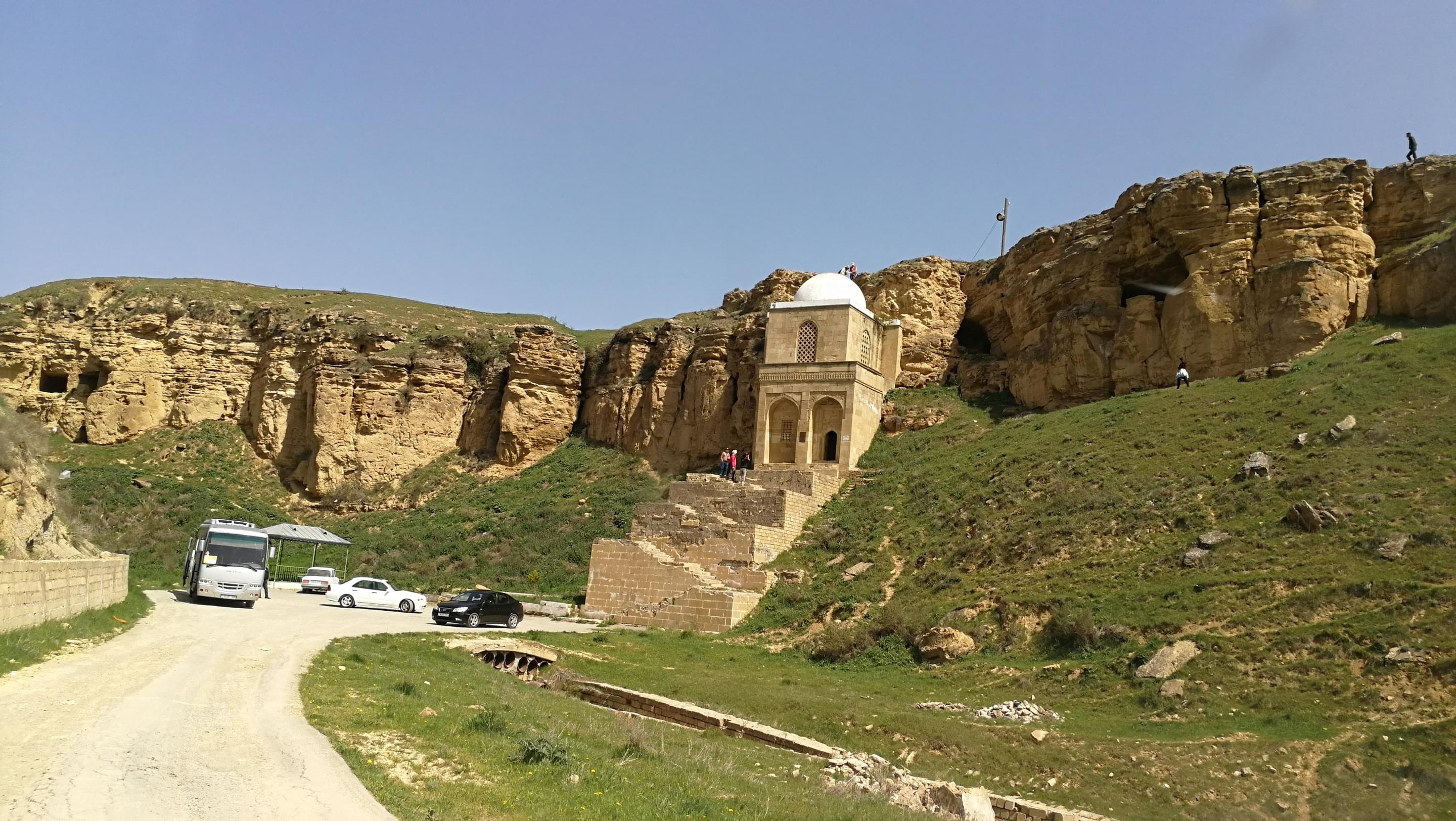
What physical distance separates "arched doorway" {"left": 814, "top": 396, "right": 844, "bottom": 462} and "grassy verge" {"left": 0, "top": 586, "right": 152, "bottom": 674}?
22.6m

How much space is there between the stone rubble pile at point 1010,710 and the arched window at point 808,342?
21.8 m

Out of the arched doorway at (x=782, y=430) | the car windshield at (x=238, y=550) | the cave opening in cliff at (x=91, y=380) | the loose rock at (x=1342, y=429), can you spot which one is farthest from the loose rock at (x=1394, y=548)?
the cave opening in cliff at (x=91, y=380)

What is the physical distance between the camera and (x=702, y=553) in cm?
3166

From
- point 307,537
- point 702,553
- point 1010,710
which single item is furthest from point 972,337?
point 1010,710

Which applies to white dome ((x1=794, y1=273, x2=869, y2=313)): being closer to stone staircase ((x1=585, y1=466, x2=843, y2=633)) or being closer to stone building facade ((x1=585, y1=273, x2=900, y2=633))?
stone building facade ((x1=585, y1=273, x2=900, y2=633))

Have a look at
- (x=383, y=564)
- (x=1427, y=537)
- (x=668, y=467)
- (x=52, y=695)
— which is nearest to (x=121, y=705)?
(x=52, y=695)

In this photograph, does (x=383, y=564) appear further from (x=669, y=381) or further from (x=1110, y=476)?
(x=1110, y=476)

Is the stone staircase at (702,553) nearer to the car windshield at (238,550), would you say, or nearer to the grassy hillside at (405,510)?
the grassy hillside at (405,510)

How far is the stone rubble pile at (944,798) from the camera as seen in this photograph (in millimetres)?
12930

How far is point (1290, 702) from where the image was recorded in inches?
647

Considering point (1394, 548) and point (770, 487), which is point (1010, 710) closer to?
point (1394, 548)

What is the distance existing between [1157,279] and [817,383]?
39.0 ft

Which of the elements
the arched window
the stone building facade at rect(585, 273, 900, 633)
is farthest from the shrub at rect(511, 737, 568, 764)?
the arched window

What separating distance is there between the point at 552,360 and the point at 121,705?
3634cm
